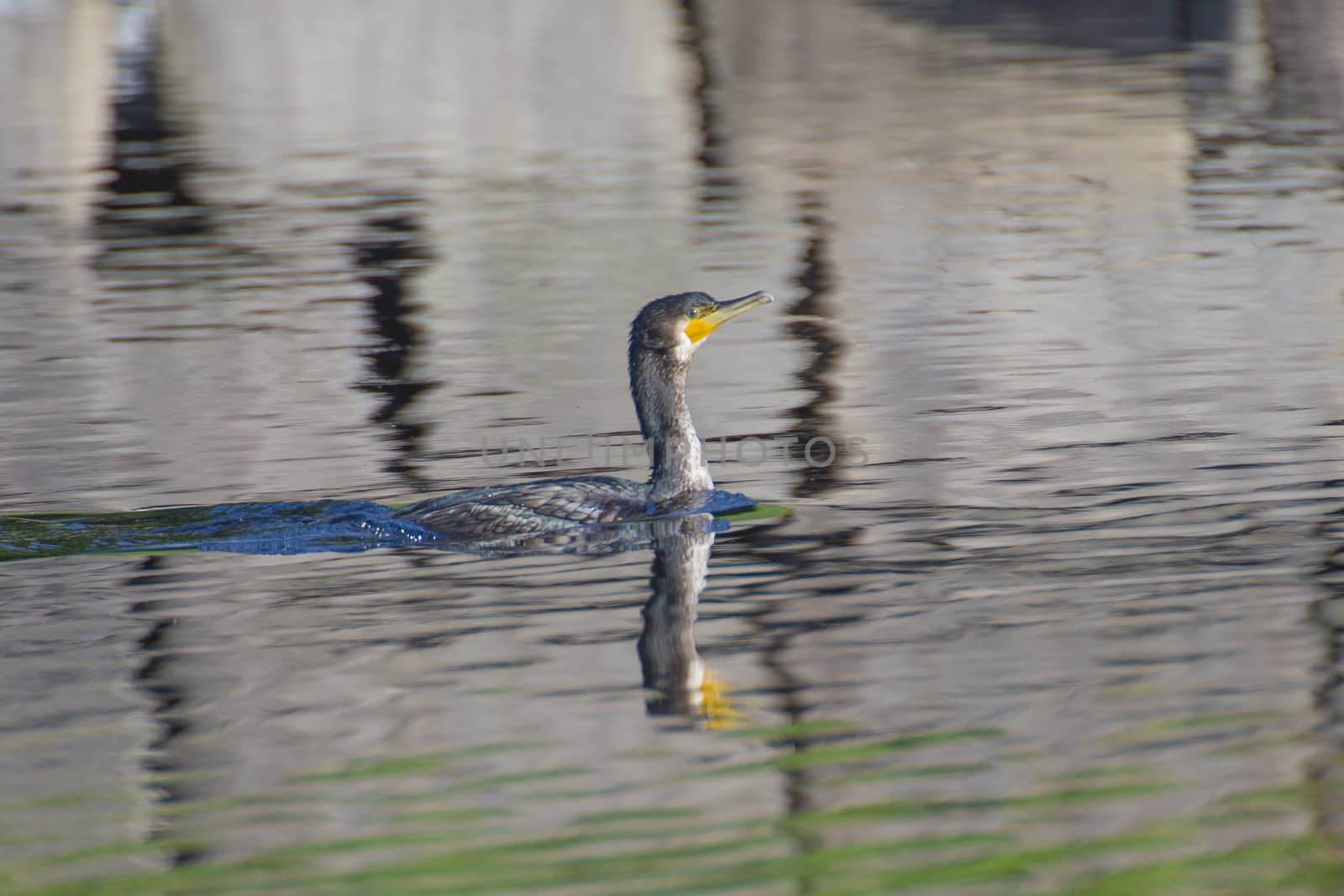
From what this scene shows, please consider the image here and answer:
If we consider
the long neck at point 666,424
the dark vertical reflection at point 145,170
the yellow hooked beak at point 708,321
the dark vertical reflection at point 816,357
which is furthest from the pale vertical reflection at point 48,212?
the dark vertical reflection at point 816,357

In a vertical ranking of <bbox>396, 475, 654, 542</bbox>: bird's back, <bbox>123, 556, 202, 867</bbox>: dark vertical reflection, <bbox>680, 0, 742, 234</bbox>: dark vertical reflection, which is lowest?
<bbox>680, 0, 742, 234</bbox>: dark vertical reflection

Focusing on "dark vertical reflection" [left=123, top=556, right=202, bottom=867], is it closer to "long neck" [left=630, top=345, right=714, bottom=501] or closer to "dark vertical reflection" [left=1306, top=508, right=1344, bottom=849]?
"long neck" [left=630, top=345, right=714, bottom=501]

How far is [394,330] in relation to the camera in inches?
498

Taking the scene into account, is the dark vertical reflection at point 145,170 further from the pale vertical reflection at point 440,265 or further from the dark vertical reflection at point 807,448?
the dark vertical reflection at point 807,448

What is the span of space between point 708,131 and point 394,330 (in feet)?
34.5

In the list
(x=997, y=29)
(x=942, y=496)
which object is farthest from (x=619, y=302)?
(x=997, y=29)

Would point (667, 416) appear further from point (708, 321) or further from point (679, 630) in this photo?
point (679, 630)

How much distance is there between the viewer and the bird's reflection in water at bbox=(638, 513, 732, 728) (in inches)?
228

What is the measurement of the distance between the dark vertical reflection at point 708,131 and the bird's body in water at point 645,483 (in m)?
7.15

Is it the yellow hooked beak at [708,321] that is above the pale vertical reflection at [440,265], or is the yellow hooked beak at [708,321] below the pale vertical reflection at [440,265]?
above

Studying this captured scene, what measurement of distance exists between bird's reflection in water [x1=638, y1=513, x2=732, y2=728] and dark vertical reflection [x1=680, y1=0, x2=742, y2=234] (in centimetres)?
799

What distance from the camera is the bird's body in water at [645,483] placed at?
7.85 m

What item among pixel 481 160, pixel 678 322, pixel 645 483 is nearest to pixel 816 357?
pixel 678 322

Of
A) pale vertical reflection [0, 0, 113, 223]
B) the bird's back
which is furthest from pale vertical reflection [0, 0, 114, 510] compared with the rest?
the bird's back
